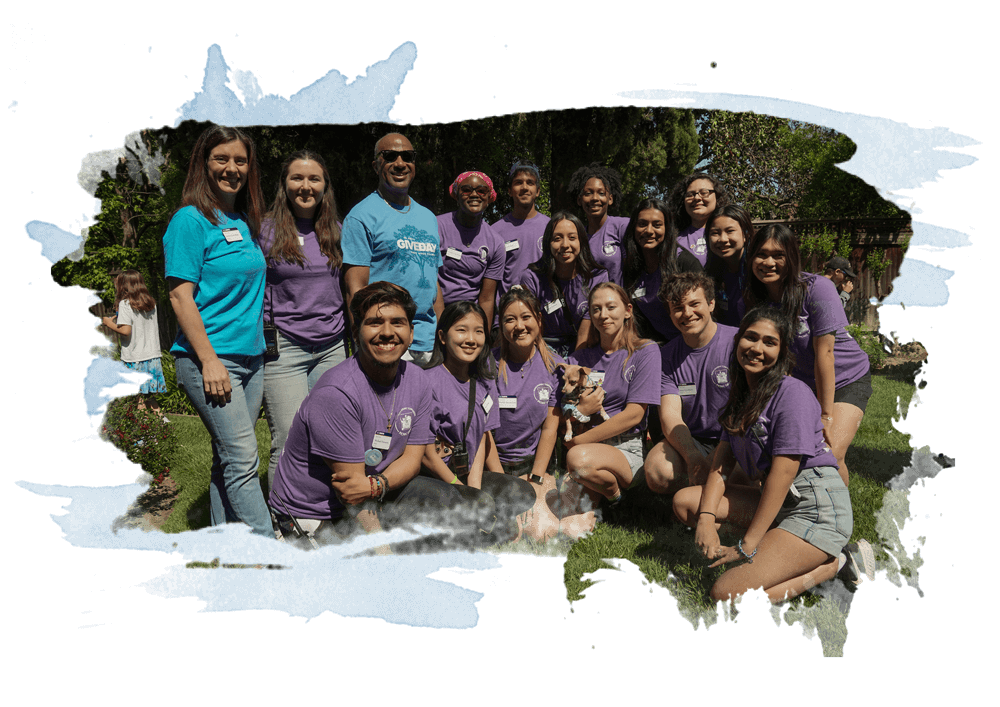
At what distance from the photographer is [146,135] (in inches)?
153

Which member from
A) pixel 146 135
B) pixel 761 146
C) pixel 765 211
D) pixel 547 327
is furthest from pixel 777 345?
pixel 146 135

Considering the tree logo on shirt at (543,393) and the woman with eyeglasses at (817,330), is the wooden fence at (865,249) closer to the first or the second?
the woman with eyeglasses at (817,330)

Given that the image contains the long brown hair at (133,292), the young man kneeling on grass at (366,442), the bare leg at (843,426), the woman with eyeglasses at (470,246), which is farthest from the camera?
the woman with eyeglasses at (470,246)

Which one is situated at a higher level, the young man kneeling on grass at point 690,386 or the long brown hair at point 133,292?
the long brown hair at point 133,292

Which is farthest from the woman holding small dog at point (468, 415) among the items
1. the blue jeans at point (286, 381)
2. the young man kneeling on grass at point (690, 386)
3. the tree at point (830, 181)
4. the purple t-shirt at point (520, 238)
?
the tree at point (830, 181)

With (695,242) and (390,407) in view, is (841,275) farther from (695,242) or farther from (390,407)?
(390,407)

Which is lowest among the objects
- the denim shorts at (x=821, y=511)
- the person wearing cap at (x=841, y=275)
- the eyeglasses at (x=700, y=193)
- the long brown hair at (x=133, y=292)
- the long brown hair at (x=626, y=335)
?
the denim shorts at (x=821, y=511)

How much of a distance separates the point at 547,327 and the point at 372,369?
61.8 inches

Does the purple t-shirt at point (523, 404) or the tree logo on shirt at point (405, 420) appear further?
the purple t-shirt at point (523, 404)

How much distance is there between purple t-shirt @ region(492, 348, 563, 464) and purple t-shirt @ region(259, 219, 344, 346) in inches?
46.7

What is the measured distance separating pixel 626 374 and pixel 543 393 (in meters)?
0.58

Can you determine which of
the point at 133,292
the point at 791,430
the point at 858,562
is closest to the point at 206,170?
the point at 133,292

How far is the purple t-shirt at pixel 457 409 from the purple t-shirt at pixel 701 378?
46.1 inches

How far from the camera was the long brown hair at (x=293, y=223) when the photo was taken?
4.00m
